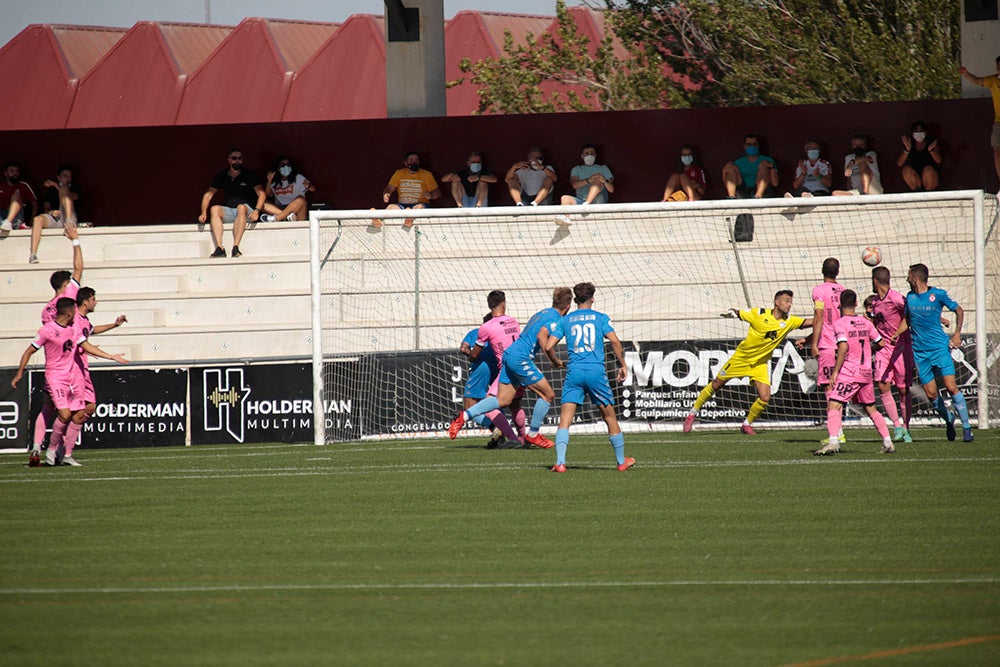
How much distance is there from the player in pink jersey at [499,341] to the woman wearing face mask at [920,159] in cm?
931

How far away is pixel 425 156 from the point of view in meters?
23.7

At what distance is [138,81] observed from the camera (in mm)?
42750

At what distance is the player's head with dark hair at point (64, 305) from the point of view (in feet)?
47.1

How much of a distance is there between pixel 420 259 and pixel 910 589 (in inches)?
637

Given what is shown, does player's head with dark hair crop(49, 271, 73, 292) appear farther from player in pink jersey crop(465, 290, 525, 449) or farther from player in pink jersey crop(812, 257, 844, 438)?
player in pink jersey crop(812, 257, 844, 438)

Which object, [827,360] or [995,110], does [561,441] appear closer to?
[827,360]

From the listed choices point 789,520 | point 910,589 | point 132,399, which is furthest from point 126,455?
point 910,589

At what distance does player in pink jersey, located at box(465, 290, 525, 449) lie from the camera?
1569 centimetres

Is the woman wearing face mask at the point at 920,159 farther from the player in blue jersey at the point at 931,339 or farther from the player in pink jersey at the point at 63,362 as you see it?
the player in pink jersey at the point at 63,362

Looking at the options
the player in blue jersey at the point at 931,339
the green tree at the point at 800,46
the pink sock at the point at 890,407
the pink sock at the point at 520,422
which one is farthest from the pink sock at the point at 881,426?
the green tree at the point at 800,46

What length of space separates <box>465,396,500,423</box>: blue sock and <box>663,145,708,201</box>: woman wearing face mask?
28.2 feet

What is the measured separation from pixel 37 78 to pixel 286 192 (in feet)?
71.8

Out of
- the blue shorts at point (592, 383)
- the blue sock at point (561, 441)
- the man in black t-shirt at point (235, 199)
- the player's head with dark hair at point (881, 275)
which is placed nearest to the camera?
the blue shorts at point (592, 383)

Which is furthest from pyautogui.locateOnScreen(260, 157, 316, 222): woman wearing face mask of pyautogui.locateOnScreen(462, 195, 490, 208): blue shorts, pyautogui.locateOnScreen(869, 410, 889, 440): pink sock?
pyautogui.locateOnScreen(869, 410, 889, 440): pink sock
